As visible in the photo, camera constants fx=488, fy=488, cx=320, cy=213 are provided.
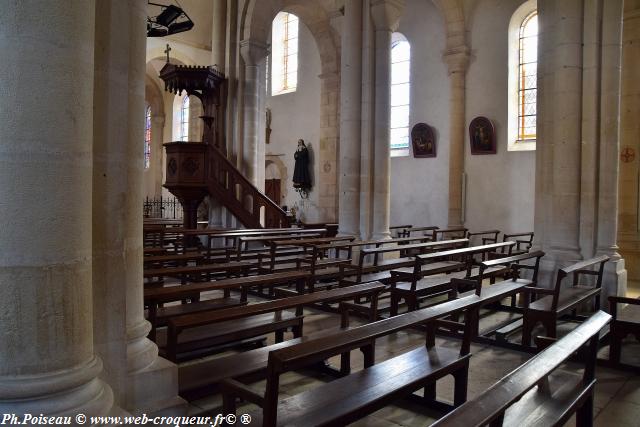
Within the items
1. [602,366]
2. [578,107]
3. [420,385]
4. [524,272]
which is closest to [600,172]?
[578,107]

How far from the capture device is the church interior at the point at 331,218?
181cm

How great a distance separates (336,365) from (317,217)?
1248cm

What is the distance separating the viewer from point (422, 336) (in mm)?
4793

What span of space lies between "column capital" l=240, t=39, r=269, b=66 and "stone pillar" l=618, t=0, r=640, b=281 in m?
7.40

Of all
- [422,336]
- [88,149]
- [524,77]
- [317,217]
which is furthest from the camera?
[317,217]

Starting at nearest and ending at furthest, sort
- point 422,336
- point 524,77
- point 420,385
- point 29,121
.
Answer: point 29,121
point 420,385
point 422,336
point 524,77

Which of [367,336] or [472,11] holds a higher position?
[472,11]

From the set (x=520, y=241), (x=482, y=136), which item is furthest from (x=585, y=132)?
(x=482, y=136)

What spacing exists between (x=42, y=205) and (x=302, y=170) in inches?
590

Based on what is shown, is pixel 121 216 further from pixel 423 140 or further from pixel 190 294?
pixel 423 140

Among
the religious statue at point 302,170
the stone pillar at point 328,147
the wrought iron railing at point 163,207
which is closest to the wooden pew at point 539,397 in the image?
the stone pillar at point 328,147

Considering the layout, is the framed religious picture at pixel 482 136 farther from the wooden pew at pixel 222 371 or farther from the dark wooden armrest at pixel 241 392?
the dark wooden armrest at pixel 241 392

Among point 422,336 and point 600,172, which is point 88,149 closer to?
point 422,336

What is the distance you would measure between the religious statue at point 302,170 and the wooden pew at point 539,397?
45.4 ft
